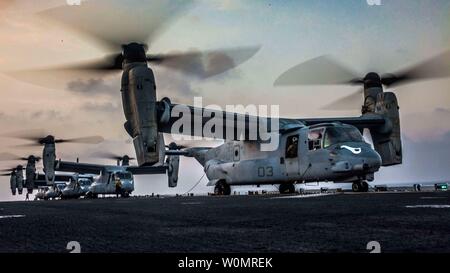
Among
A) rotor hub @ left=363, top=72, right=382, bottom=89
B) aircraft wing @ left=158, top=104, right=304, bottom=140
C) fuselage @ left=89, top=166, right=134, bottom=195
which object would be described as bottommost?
fuselage @ left=89, top=166, right=134, bottom=195

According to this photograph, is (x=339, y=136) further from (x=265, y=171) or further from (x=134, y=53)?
(x=134, y=53)

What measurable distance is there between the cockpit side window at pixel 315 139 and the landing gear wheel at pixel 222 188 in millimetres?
6100

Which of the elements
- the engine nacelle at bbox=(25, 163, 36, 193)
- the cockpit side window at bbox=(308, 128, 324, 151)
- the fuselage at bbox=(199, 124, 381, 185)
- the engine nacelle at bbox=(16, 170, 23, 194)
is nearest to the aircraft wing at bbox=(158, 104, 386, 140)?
the fuselage at bbox=(199, 124, 381, 185)

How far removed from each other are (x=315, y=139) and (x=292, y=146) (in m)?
1.33

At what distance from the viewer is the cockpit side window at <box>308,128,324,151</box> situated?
1844 cm

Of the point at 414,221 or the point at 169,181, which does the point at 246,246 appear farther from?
the point at 169,181

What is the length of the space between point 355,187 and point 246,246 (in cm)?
1615

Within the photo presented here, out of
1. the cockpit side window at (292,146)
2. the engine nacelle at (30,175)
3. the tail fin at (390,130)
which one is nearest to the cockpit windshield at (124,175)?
the engine nacelle at (30,175)

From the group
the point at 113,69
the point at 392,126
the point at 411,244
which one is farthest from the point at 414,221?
the point at 392,126

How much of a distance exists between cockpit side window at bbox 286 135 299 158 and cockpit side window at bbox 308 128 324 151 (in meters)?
0.74

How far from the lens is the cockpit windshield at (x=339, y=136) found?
18.0 metres

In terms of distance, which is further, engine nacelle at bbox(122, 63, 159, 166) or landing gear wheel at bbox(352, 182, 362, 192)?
landing gear wheel at bbox(352, 182, 362, 192)

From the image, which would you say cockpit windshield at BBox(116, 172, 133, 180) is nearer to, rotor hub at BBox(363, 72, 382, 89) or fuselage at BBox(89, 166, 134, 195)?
fuselage at BBox(89, 166, 134, 195)

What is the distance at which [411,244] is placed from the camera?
120 inches
